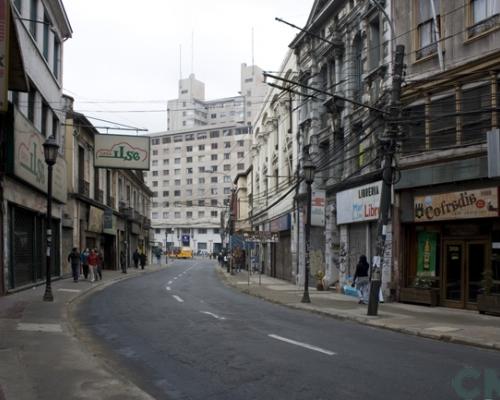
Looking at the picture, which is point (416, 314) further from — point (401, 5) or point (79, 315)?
point (401, 5)

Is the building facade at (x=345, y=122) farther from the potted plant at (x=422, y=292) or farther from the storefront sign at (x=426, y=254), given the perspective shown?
the storefront sign at (x=426, y=254)

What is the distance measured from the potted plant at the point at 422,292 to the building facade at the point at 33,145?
13.7 m

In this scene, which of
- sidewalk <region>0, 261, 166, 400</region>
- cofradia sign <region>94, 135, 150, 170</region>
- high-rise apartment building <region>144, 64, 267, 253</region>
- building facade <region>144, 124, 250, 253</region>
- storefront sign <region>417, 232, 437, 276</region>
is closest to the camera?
sidewalk <region>0, 261, 166, 400</region>

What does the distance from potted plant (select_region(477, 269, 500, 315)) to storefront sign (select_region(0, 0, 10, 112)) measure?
13700 millimetres

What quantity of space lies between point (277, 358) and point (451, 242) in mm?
11498

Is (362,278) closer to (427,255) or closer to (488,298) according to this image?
(427,255)

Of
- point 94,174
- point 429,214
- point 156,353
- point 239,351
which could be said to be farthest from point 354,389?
point 94,174

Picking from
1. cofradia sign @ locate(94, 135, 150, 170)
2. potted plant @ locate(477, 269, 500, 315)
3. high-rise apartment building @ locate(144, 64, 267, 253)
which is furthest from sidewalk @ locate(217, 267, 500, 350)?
high-rise apartment building @ locate(144, 64, 267, 253)

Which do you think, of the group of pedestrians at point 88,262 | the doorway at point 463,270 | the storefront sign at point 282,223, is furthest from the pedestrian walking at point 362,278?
the storefront sign at point 282,223

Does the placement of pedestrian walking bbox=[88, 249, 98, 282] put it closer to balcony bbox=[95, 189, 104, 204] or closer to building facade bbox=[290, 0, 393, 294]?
building facade bbox=[290, 0, 393, 294]

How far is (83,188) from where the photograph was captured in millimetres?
38250

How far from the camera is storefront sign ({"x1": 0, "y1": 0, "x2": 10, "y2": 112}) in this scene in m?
9.62

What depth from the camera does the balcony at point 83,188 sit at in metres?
37.4

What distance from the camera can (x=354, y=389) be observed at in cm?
784
